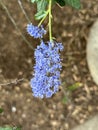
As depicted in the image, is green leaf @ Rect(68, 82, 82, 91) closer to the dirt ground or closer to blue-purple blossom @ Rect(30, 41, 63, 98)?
the dirt ground

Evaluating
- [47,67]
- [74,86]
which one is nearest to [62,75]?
[74,86]

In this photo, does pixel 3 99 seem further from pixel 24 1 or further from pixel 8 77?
pixel 24 1

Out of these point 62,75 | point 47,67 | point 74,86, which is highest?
point 62,75

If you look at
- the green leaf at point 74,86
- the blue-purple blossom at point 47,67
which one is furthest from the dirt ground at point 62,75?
the blue-purple blossom at point 47,67

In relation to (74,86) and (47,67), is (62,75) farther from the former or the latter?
(47,67)

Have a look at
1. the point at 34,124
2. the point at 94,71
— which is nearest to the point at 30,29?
the point at 94,71
